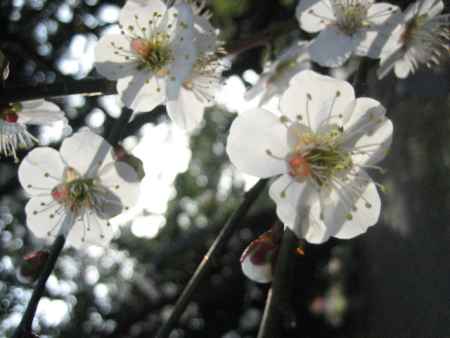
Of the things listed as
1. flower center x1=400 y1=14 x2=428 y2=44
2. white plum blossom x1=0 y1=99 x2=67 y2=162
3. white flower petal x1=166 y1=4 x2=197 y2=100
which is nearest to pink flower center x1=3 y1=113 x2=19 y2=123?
white plum blossom x1=0 y1=99 x2=67 y2=162

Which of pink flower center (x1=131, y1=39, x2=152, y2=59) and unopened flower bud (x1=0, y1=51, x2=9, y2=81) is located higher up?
unopened flower bud (x1=0, y1=51, x2=9, y2=81)

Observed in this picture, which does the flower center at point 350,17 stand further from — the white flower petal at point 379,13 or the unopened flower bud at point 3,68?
the unopened flower bud at point 3,68

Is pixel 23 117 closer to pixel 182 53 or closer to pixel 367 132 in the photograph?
pixel 182 53

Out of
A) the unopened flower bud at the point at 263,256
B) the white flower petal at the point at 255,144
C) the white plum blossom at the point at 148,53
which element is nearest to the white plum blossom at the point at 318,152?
the white flower petal at the point at 255,144

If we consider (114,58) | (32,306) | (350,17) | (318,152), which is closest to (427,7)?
(350,17)

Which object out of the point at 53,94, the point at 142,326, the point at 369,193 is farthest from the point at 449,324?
the point at 142,326

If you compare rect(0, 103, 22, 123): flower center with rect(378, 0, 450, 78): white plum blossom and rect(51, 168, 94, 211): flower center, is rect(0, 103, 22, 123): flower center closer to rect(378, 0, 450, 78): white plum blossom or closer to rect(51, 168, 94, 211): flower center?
rect(51, 168, 94, 211): flower center

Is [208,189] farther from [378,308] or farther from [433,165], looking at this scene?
[433,165]

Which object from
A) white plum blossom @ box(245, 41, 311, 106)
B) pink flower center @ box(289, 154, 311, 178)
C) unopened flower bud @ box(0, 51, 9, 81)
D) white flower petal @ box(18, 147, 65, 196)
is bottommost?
white flower petal @ box(18, 147, 65, 196)
